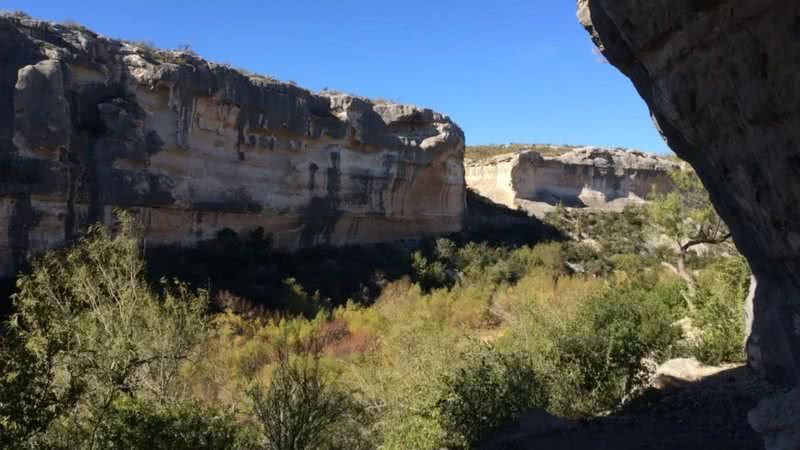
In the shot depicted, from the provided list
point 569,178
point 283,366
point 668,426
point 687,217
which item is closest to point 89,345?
point 283,366

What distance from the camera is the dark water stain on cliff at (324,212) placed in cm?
2592

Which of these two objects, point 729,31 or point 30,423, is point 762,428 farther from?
point 30,423

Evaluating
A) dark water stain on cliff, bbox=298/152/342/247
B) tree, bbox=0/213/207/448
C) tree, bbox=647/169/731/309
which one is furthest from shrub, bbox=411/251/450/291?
tree, bbox=0/213/207/448

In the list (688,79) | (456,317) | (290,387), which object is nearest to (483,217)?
(456,317)

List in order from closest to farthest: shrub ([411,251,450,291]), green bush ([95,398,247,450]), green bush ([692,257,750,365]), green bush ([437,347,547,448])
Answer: green bush ([95,398,247,450]) → green bush ([437,347,547,448]) → green bush ([692,257,750,365]) → shrub ([411,251,450,291])

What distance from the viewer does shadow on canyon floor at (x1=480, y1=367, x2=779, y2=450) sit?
657cm

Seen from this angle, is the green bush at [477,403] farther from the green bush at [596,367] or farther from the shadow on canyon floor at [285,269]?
the shadow on canyon floor at [285,269]

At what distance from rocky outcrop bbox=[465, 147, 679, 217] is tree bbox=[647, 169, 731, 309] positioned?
65.6 ft

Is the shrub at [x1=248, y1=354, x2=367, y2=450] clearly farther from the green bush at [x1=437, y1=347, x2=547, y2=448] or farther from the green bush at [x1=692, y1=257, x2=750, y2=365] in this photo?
the green bush at [x1=692, y1=257, x2=750, y2=365]

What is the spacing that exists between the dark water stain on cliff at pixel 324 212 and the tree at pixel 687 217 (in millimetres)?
13106

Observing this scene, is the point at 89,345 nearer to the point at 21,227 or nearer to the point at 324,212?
the point at 21,227

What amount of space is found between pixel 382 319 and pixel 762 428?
49.6 ft

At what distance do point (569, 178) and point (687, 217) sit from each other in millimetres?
23347

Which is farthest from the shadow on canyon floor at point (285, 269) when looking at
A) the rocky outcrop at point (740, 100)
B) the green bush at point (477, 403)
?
the rocky outcrop at point (740, 100)
